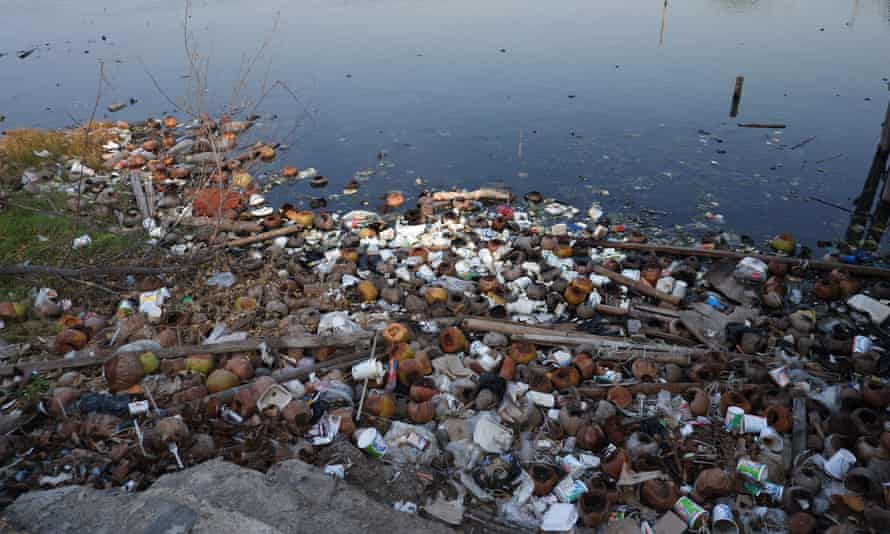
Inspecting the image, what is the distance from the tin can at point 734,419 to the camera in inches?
145

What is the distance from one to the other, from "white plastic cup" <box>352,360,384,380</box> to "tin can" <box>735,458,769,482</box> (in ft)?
8.10

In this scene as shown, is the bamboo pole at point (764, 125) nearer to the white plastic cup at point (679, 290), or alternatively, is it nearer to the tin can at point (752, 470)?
the white plastic cup at point (679, 290)

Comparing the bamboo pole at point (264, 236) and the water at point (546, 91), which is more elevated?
→ the water at point (546, 91)

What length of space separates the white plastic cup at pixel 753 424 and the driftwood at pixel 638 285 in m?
1.72

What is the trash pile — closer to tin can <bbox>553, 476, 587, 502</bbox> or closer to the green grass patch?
tin can <bbox>553, 476, 587, 502</bbox>

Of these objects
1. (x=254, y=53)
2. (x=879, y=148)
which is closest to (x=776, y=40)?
(x=879, y=148)

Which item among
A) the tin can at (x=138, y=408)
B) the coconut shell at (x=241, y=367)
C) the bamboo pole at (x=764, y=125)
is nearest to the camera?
the tin can at (x=138, y=408)

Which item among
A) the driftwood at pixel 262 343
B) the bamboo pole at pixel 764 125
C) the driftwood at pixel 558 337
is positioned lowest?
the driftwood at pixel 558 337

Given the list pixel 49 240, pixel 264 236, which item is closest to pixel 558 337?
pixel 264 236

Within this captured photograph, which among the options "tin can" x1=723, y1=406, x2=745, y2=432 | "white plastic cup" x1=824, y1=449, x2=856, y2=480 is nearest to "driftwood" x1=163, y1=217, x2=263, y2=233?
"tin can" x1=723, y1=406, x2=745, y2=432

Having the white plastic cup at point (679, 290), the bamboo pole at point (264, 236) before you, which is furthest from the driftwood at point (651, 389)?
the bamboo pole at point (264, 236)

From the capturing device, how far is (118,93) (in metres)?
13.1

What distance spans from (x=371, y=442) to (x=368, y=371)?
0.69 meters

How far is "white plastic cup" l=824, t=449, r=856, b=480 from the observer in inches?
133
